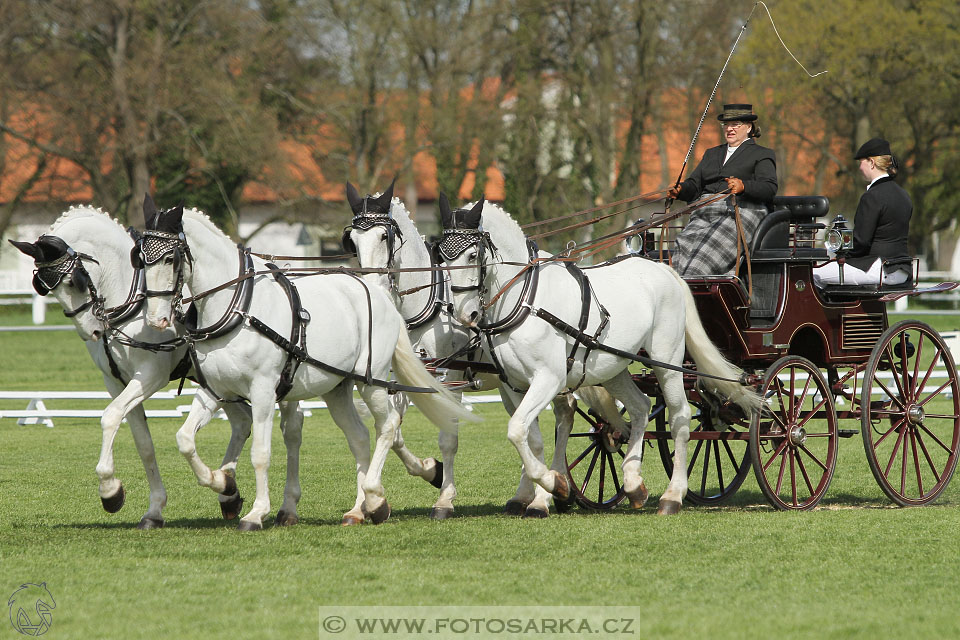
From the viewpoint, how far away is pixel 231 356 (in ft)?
24.2

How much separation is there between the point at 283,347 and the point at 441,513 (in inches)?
65.0

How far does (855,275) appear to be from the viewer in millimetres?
9070

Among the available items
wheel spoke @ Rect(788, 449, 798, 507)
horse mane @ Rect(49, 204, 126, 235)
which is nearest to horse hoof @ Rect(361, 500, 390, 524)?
horse mane @ Rect(49, 204, 126, 235)

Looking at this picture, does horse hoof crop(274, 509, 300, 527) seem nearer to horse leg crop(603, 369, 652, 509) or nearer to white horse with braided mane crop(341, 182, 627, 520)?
white horse with braided mane crop(341, 182, 627, 520)

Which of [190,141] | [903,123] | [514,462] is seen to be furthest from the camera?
[903,123]

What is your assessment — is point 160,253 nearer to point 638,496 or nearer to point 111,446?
point 111,446

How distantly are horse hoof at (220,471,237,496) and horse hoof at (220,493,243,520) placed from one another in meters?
0.10

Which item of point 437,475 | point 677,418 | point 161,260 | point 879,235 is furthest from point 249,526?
point 879,235

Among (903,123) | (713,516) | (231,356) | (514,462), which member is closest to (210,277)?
Answer: (231,356)

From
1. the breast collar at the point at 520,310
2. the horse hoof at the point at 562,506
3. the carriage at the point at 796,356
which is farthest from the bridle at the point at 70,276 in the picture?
the carriage at the point at 796,356

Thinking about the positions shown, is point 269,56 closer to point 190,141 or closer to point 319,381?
point 190,141

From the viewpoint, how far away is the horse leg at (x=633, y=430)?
8.58 metres

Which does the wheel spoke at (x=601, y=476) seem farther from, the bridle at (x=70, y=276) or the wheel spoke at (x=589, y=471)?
the bridle at (x=70, y=276)

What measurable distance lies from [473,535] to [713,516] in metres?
1.78
